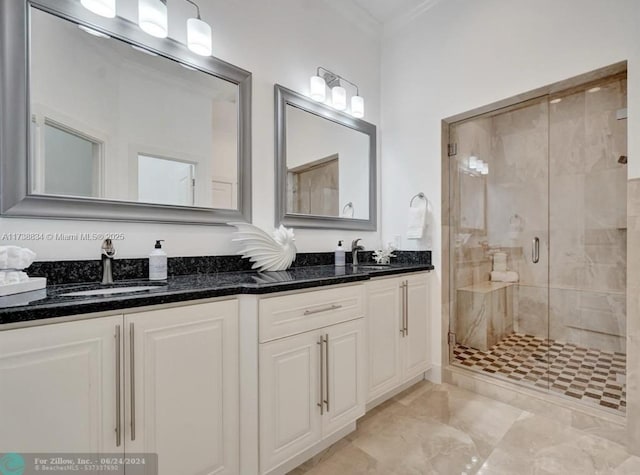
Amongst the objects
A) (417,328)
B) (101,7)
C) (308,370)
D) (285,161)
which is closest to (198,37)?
(101,7)

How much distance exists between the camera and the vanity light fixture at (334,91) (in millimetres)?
2191

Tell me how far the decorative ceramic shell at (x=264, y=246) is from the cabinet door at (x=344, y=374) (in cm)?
56

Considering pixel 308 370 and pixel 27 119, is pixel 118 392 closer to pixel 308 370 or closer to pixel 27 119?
pixel 308 370

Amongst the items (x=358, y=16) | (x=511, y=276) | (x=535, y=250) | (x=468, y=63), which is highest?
(x=358, y=16)

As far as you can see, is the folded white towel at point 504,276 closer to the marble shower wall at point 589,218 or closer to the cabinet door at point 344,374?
the marble shower wall at point 589,218

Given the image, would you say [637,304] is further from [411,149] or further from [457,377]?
[411,149]

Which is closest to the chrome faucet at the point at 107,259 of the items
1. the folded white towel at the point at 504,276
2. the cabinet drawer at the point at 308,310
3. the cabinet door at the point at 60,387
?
the cabinet door at the point at 60,387

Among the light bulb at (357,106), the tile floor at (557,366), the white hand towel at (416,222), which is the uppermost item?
the light bulb at (357,106)

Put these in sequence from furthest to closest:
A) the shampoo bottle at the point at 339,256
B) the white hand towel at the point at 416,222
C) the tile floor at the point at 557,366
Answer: the white hand towel at the point at 416,222
the shampoo bottle at the point at 339,256
the tile floor at the point at 557,366

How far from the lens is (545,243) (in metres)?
2.28

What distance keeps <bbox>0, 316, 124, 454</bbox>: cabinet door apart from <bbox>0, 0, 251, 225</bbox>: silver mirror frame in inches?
26.0

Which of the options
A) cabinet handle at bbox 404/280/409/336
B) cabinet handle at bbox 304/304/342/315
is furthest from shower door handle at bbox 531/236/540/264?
cabinet handle at bbox 304/304/342/315

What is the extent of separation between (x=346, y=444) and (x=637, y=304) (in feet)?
5.55

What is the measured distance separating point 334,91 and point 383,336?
5.99 ft
